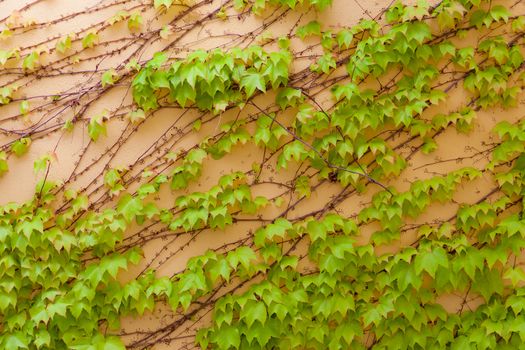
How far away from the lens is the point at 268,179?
10.2 feet

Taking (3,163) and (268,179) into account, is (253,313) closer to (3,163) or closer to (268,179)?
(268,179)

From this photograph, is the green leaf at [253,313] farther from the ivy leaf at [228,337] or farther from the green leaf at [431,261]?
the green leaf at [431,261]

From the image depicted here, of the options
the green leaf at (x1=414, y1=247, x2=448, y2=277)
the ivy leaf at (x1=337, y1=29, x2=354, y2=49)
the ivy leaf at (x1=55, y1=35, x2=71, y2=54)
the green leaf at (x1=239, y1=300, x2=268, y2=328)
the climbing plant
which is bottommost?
the green leaf at (x1=239, y1=300, x2=268, y2=328)

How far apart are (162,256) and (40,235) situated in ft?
1.95

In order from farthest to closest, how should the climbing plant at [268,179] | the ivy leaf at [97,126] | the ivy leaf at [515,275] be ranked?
1. the ivy leaf at [97,126]
2. the climbing plant at [268,179]
3. the ivy leaf at [515,275]

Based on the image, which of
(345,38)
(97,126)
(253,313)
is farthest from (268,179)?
(97,126)

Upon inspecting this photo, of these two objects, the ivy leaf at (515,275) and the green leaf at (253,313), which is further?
the green leaf at (253,313)

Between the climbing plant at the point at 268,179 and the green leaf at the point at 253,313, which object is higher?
the climbing plant at the point at 268,179

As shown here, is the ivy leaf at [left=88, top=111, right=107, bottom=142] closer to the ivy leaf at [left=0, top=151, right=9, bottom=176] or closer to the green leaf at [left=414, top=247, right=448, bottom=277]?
the ivy leaf at [left=0, top=151, right=9, bottom=176]

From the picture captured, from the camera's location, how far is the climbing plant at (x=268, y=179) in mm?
2906

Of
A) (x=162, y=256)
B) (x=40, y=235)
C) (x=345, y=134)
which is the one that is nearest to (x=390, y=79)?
(x=345, y=134)

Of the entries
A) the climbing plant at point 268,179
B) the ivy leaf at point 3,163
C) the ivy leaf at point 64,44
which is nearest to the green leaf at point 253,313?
the climbing plant at point 268,179

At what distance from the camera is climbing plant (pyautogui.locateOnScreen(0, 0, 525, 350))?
291 centimetres

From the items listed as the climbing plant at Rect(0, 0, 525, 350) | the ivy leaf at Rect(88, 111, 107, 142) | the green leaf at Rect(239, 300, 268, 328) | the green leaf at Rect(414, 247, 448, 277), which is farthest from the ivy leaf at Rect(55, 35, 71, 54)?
the green leaf at Rect(414, 247, 448, 277)
